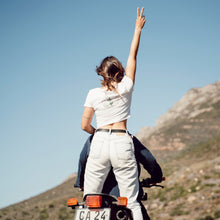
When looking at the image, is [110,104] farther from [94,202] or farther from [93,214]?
[93,214]

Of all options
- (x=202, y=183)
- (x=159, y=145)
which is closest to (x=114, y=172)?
(x=202, y=183)

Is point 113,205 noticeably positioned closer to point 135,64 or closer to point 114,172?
point 114,172

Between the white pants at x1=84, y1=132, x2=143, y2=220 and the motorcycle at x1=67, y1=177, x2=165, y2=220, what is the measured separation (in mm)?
118

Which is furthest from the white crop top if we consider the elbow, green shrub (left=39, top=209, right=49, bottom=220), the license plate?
green shrub (left=39, top=209, right=49, bottom=220)

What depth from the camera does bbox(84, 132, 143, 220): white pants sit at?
297 centimetres

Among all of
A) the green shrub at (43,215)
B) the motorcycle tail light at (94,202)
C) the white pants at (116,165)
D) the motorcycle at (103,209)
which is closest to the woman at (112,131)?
the white pants at (116,165)

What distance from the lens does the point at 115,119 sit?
317cm

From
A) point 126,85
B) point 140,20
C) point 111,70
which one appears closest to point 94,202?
point 126,85

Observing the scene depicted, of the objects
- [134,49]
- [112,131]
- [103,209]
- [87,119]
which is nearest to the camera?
[103,209]

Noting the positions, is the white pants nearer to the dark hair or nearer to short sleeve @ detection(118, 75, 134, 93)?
short sleeve @ detection(118, 75, 134, 93)

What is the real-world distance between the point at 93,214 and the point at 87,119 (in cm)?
102

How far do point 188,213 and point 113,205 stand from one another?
811 centimetres

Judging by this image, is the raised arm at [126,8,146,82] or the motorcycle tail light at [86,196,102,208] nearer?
the motorcycle tail light at [86,196,102,208]

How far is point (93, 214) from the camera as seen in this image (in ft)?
9.28
